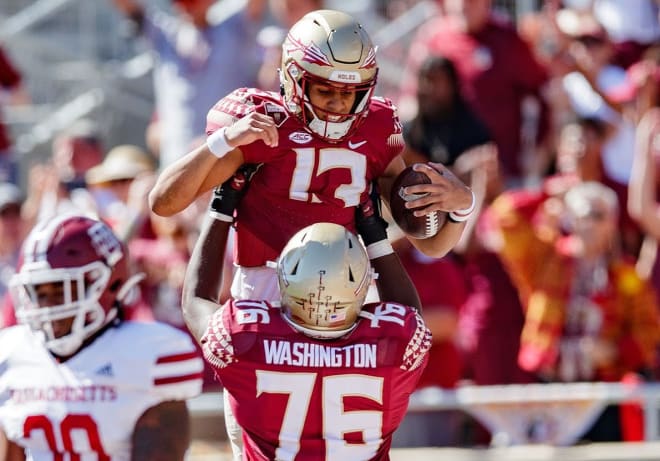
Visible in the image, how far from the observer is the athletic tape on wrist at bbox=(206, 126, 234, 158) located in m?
3.85

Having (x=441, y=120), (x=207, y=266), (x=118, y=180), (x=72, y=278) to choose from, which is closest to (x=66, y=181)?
(x=118, y=180)

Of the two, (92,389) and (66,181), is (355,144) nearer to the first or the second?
(92,389)

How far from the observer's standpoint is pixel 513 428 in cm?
584

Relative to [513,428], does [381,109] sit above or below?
above

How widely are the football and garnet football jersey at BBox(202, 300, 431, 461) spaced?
39 centimetres

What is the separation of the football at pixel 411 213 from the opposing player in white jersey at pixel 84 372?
0.79m

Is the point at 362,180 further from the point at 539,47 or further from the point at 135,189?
the point at 539,47

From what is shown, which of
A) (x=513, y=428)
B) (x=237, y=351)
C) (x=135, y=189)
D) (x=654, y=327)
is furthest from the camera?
(x=135, y=189)

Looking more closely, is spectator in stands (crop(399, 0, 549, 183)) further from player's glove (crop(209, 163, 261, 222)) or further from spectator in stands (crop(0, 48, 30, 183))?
player's glove (crop(209, 163, 261, 222))

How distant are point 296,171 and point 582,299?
281 cm

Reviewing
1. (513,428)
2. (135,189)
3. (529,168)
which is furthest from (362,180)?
(529,168)

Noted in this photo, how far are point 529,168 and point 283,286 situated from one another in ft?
14.8

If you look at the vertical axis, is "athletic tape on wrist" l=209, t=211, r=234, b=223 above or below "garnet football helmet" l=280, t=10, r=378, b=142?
below

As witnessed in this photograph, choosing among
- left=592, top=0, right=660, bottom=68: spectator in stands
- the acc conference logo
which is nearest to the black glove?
the acc conference logo
